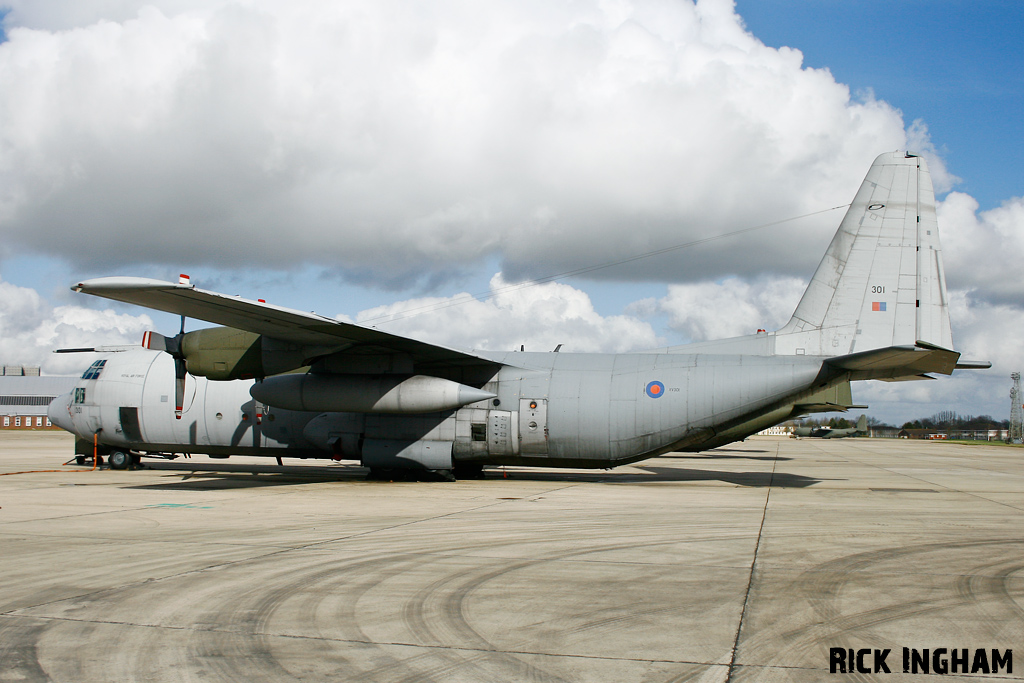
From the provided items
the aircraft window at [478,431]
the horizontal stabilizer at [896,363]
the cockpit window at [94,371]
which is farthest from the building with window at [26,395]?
the horizontal stabilizer at [896,363]

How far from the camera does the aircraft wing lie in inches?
548

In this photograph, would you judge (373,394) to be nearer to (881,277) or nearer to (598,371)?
(598,371)

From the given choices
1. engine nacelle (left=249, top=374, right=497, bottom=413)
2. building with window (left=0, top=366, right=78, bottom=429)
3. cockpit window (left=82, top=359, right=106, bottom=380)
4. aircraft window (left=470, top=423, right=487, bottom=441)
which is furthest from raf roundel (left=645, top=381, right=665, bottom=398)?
building with window (left=0, top=366, right=78, bottom=429)

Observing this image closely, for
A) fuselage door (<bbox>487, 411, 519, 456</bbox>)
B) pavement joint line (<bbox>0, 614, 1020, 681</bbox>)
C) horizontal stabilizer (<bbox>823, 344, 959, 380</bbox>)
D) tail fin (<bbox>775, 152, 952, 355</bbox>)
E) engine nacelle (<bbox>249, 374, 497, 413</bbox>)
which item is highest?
tail fin (<bbox>775, 152, 952, 355</bbox>)

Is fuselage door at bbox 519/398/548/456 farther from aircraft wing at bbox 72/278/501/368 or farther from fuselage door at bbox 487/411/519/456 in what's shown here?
aircraft wing at bbox 72/278/501/368

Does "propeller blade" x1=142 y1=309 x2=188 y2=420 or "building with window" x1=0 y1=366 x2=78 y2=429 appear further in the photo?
"building with window" x1=0 y1=366 x2=78 y2=429

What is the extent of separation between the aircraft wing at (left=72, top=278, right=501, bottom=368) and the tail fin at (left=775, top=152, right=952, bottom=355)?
26.5 ft

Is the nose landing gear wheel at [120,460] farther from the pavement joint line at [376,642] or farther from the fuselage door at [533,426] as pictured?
the pavement joint line at [376,642]

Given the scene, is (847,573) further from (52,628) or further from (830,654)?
(52,628)

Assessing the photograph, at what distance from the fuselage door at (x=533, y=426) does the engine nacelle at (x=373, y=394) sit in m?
1.10

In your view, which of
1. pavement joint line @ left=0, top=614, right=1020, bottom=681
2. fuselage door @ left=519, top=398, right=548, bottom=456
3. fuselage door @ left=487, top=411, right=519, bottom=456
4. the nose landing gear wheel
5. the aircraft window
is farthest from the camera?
the nose landing gear wheel

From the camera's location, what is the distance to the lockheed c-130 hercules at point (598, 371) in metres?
17.0

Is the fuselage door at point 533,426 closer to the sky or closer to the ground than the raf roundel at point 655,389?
closer to the ground

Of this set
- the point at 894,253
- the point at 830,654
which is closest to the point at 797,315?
the point at 894,253
